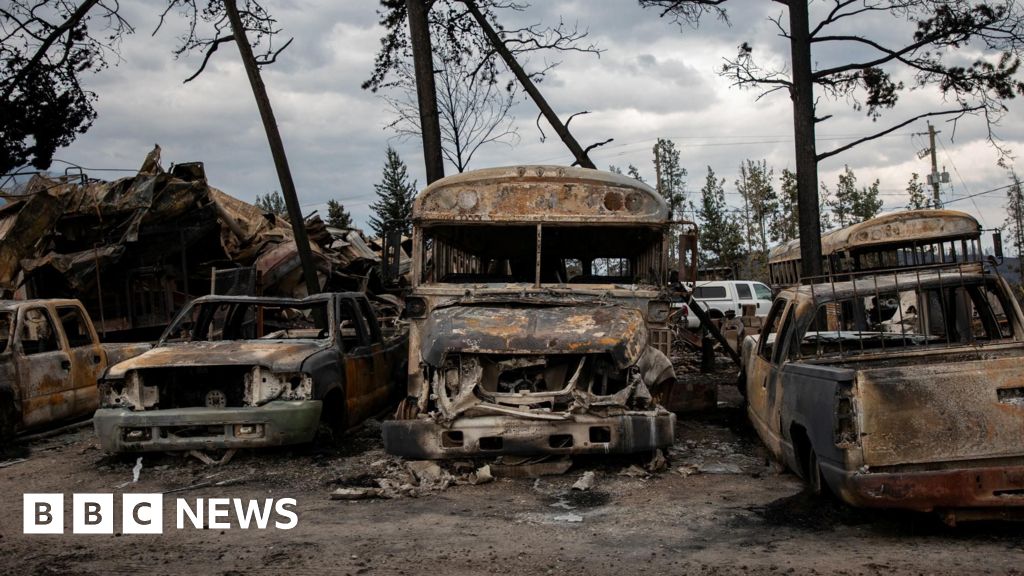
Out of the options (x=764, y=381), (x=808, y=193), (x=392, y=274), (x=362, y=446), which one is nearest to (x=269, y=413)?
(x=362, y=446)

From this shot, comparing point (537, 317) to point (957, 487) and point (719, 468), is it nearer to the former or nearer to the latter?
point (719, 468)

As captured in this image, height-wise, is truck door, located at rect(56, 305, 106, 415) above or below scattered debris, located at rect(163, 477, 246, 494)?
above

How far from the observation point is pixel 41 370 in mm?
8938

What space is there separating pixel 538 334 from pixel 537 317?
0.42 meters

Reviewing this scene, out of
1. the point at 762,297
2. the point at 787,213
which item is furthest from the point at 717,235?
the point at 762,297

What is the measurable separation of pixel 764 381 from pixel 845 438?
229cm

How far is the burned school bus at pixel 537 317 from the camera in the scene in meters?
6.24

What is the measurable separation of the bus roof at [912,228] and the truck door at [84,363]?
41.7ft

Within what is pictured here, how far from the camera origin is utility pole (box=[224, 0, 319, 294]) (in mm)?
14367

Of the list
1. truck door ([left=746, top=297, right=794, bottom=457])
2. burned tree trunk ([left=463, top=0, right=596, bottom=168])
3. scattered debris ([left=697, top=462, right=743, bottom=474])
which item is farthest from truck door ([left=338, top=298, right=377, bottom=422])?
burned tree trunk ([left=463, top=0, right=596, bottom=168])

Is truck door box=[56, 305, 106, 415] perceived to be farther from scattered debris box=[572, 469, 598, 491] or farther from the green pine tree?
the green pine tree

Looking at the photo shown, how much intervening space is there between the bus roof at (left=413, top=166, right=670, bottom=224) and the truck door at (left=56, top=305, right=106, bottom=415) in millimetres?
4618

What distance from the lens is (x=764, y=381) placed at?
694cm

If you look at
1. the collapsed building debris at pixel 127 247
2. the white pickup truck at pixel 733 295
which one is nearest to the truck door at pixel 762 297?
the white pickup truck at pixel 733 295
